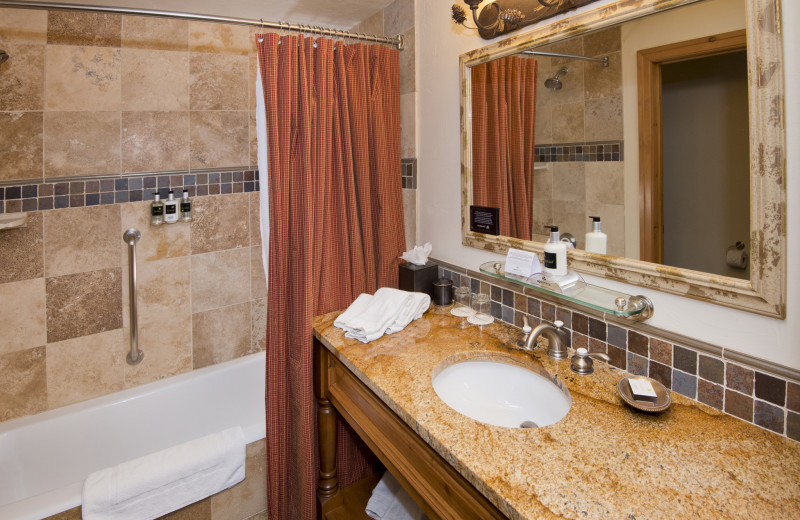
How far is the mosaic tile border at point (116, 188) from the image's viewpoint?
1.80 m

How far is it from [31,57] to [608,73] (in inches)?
86.7

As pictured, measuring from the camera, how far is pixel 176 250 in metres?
2.15

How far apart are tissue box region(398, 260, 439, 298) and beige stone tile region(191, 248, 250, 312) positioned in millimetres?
979

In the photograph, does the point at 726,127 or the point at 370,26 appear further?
the point at 370,26

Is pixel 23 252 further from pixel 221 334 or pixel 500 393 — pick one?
pixel 500 393

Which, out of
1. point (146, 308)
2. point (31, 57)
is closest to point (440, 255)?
point (146, 308)

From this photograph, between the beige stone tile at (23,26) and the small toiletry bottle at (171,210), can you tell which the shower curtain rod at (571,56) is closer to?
the small toiletry bottle at (171,210)

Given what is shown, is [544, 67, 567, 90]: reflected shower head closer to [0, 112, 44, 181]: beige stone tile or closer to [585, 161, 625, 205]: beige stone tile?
[585, 161, 625, 205]: beige stone tile

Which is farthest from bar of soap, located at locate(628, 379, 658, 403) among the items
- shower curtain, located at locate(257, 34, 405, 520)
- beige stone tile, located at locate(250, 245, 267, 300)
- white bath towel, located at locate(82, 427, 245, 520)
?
beige stone tile, located at locate(250, 245, 267, 300)

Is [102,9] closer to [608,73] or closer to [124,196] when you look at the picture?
[124,196]

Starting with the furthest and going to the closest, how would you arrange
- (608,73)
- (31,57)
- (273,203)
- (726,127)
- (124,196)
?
(124,196) → (31,57) → (273,203) → (608,73) → (726,127)

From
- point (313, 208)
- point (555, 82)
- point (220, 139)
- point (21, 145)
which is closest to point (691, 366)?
point (555, 82)

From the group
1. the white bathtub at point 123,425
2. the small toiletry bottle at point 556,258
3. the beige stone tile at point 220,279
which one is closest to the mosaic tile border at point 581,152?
the small toiletry bottle at point 556,258

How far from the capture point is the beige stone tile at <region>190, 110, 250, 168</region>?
214cm
